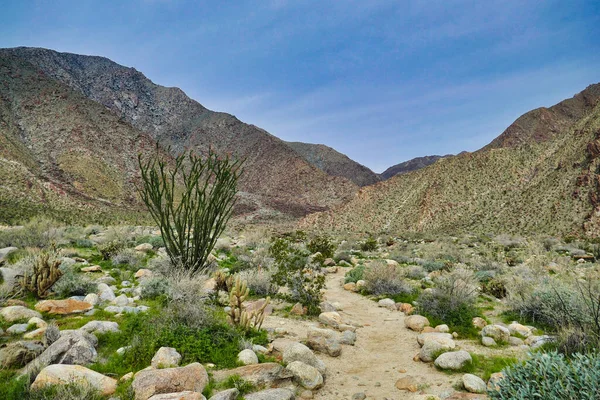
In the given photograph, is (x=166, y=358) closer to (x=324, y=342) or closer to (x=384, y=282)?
(x=324, y=342)

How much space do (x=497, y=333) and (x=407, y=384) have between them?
102 inches

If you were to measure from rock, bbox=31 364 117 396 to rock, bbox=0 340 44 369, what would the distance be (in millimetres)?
751

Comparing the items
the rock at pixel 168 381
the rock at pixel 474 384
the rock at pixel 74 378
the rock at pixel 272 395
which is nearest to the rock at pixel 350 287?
the rock at pixel 474 384

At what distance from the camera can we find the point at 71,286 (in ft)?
25.1

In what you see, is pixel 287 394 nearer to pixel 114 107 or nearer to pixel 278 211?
pixel 278 211

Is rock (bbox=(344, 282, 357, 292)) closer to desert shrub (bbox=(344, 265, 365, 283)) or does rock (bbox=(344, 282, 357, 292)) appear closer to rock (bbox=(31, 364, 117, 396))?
desert shrub (bbox=(344, 265, 365, 283))

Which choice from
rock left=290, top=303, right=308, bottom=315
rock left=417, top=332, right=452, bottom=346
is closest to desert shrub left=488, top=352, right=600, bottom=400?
rock left=417, top=332, right=452, bottom=346

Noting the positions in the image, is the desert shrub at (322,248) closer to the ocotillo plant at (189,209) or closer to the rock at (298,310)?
the ocotillo plant at (189,209)

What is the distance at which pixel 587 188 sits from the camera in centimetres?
2847

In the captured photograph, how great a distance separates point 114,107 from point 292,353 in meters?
117

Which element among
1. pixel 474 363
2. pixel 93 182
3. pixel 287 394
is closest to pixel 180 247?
pixel 287 394

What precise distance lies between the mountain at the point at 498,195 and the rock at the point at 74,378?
1228 inches

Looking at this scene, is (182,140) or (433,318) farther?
(182,140)

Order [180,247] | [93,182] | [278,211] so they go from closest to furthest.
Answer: [180,247], [93,182], [278,211]
